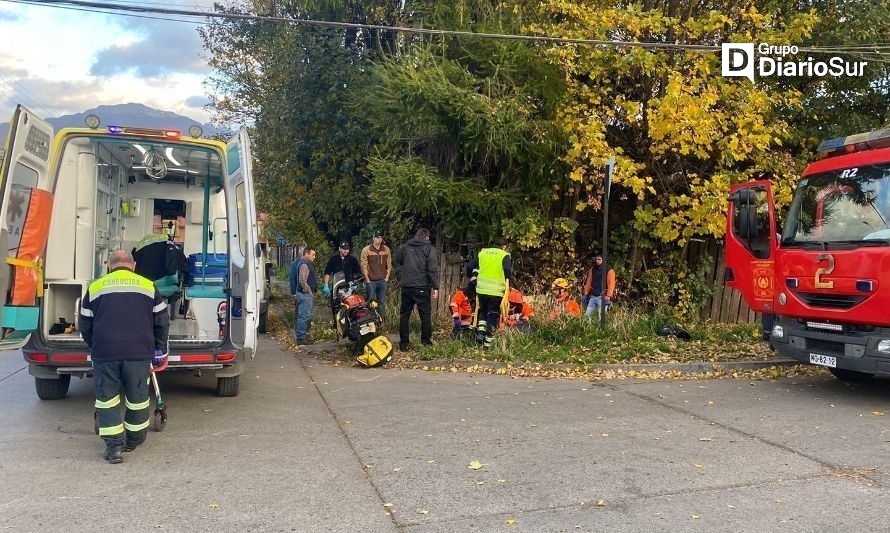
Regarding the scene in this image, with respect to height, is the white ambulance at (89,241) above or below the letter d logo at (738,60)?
below

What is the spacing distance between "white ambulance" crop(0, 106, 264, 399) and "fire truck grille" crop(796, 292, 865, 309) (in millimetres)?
5993

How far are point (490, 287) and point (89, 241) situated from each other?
5.27m

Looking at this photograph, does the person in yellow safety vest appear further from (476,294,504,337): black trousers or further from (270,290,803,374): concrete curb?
(270,290,803,374): concrete curb

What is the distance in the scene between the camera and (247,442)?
232 inches

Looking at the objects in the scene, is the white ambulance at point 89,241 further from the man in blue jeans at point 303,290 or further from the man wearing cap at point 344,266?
the man wearing cap at point 344,266

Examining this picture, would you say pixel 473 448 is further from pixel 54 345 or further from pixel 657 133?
pixel 657 133

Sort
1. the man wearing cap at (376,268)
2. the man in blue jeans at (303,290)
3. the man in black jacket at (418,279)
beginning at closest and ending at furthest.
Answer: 1. the man in black jacket at (418,279)
2. the man in blue jeans at (303,290)
3. the man wearing cap at (376,268)

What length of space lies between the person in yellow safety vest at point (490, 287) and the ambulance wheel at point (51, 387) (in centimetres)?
538

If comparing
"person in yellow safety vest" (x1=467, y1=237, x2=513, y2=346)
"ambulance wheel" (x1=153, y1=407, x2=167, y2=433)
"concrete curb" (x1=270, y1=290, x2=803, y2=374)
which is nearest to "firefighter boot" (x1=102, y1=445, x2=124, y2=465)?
"ambulance wheel" (x1=153, y1=407, x2=167, y2=433)

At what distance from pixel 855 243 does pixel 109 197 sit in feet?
28.9

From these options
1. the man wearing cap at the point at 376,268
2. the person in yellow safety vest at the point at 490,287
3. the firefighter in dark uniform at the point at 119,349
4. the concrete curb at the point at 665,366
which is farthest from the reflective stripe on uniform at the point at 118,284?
the man wearing cap at the point at 376,268

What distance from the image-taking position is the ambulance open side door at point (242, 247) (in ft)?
22.5

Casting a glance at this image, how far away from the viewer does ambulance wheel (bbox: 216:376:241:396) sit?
753 centimetres

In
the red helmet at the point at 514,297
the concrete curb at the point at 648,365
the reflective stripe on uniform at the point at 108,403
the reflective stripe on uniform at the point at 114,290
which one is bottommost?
the concrete curb at the point at 648,365
